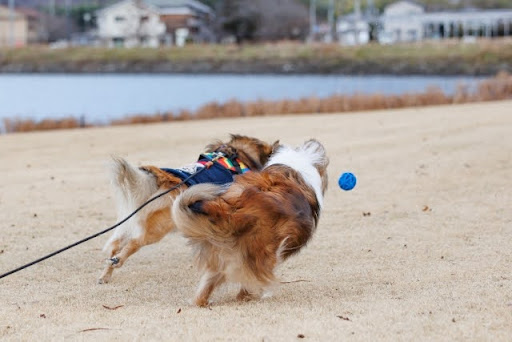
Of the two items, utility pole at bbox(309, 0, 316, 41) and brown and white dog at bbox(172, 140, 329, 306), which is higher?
utility pole at bbox(309, 0, 316, 41)

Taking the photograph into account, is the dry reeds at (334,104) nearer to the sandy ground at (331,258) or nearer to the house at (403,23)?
the sandy ground at (331,258)

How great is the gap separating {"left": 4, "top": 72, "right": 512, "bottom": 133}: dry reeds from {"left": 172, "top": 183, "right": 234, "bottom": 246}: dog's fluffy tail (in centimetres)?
1500

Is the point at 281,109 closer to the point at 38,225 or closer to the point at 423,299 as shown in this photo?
the point at 38,225

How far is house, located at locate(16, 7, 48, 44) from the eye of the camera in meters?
72.4

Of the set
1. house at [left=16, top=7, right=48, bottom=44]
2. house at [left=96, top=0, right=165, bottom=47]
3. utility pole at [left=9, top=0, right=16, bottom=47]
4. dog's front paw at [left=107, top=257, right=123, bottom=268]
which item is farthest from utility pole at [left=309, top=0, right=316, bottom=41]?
dog's front paw at [left=107, top=257, right=123, bottom=268]

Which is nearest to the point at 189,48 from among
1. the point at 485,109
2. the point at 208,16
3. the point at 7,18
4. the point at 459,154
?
the point at 208,16

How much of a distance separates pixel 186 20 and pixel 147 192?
61.1 metres

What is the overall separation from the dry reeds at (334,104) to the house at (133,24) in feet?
154

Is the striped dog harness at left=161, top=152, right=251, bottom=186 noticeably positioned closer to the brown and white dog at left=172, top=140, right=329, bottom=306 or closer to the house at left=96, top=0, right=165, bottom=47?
the brown and white dog at left=172, top=140, right=329, bottom=306

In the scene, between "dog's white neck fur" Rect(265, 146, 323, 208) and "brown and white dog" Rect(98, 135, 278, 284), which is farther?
"brown and white dog" Rect(98, 135, 278, 284)

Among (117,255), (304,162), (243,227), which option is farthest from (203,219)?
(117,255)

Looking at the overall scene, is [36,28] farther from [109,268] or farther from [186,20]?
[109,268]

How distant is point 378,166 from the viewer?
477 inches

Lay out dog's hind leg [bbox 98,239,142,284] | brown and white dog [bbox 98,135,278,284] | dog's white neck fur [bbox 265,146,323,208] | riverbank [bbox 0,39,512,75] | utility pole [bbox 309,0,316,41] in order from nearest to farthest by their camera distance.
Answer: dog's white neck fur [bbox 265,146,323,208]
brown and white dog [bbox 98,135,278,284]
dog's hind leg [bbox 98,239,142,284]
riverbank [bbox 0,39,512,75]
utility pole [bbox 309,0,316,41]
